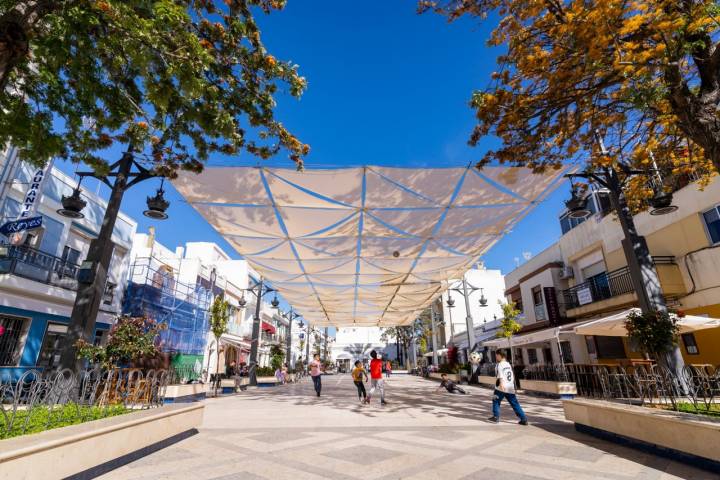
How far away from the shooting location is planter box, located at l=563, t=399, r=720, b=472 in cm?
A: 370

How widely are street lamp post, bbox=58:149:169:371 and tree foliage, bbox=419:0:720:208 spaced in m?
6.58

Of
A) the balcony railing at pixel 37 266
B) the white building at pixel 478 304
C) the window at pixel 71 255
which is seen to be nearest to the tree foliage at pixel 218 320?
the balcony railing at pixel 37 266

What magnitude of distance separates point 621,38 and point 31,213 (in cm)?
1550

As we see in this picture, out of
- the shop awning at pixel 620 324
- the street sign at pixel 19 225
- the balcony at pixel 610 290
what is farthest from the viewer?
the balcony at pixel 610 290

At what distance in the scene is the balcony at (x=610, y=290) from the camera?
1234 cm

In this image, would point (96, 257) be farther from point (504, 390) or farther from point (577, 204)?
point (577, 204)

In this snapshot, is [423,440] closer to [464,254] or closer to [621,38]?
[621,38]

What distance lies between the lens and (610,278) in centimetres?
1512

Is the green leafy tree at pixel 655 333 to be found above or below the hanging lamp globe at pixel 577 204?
below

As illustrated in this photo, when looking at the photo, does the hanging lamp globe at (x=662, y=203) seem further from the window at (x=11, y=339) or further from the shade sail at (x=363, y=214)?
the window at (x=11, y=339)

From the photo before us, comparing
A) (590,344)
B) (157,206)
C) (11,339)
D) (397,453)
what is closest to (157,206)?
(157,206)

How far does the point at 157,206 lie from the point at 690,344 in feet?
53.9

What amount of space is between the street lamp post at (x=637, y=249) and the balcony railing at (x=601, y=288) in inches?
245

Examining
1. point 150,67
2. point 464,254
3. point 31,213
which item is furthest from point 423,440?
point 31,213
